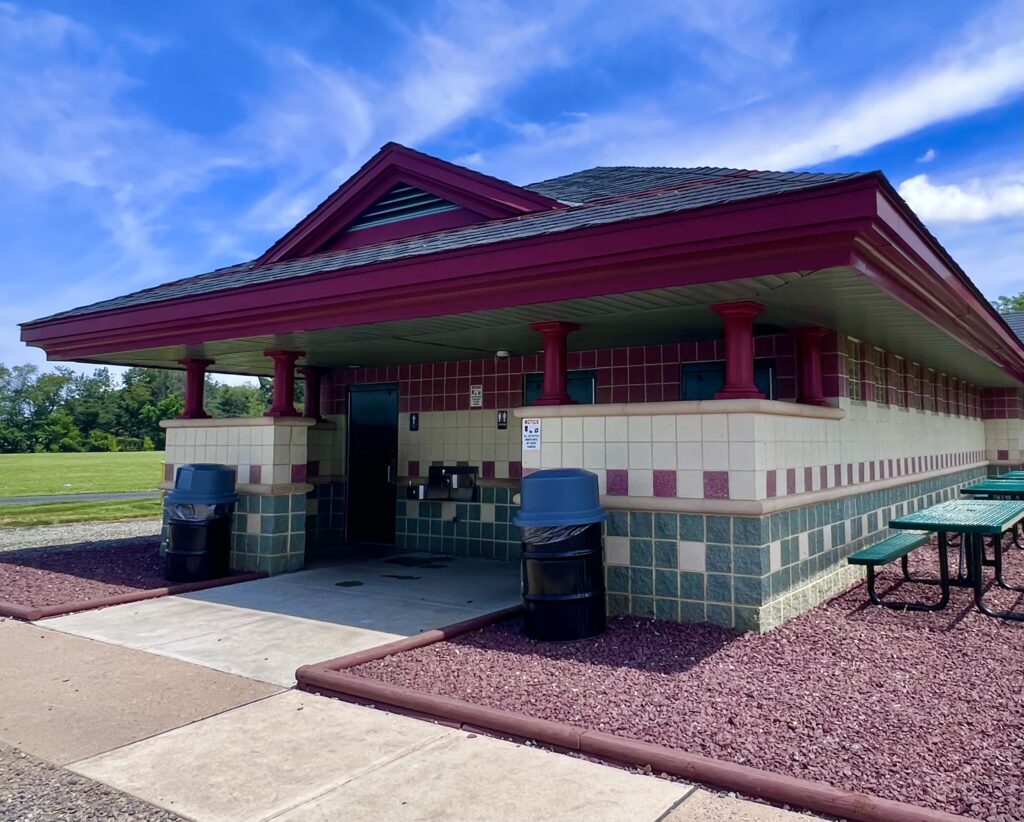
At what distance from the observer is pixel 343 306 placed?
761 cm

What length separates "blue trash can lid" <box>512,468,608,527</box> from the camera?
591cm

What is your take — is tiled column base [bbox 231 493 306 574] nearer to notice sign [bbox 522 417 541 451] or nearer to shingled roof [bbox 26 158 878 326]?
shingled roof [bbox 26 158 878 326]

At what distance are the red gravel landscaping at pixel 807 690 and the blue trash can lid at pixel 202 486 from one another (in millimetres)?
3900

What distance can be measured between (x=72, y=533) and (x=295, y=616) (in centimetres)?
918

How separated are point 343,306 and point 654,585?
Result: 12.9 ft

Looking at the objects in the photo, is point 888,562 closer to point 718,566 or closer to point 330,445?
point 718,566

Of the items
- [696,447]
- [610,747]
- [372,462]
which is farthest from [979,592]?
[372,462]

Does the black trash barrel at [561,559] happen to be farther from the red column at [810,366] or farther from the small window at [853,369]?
the small window at [853,369]

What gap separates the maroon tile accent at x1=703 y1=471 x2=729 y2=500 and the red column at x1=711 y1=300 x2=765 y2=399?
61 centimetres

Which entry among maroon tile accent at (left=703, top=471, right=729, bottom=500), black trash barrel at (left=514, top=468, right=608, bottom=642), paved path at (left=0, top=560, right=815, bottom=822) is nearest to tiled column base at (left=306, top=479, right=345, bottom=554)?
paved path at (left=0, top=560, right=815, bottom=822)

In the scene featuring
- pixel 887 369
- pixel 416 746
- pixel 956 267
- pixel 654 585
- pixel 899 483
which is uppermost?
pixel 956 267

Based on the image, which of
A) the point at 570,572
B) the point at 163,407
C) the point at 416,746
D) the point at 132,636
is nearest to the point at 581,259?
the point at 570,572

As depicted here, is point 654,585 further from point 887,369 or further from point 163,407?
point 163,407

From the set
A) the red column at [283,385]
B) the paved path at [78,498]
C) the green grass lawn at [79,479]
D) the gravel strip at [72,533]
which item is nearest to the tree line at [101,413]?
the green grass lawn at [79,479]
